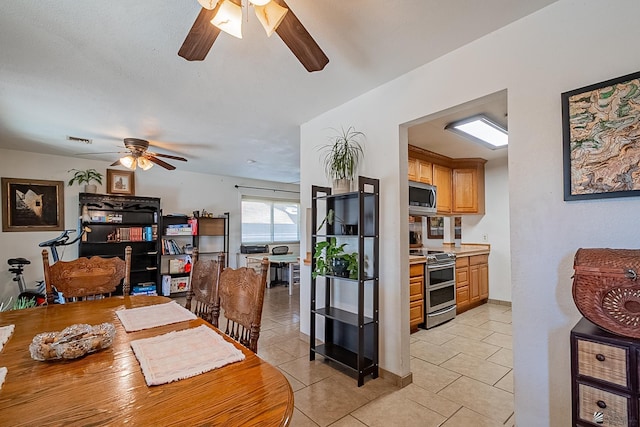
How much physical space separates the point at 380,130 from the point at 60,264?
2.64 m

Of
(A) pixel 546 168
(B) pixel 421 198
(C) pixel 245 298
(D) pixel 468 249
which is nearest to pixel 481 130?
(B) pixel 421 198

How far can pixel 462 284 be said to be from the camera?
426cm

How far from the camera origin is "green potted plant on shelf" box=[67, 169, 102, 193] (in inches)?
182

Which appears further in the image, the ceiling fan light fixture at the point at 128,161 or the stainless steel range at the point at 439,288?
the ceiling fan light fixture at the point at 128,161

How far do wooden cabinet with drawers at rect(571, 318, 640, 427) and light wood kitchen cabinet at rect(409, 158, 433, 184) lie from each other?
288cm

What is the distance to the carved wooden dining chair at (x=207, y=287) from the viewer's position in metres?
1.78

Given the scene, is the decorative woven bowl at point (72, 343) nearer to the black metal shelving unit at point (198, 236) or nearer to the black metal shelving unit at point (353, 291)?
the black metal shelving unit at point (353, 291)

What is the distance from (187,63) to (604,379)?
2.84 m

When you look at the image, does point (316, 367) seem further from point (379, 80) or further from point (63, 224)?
point (63, 224)

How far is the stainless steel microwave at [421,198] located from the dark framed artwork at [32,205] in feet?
17.5

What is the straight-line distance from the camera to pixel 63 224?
4660 mm

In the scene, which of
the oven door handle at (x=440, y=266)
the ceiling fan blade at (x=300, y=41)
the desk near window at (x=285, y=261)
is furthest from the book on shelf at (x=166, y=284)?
the ceiling fan blade at (x=300, y=41)

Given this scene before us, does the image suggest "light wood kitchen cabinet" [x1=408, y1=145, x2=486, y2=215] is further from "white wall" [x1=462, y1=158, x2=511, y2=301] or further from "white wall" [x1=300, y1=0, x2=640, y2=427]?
"white wall" [x1=300, y1=0, x2=640, y2=427]

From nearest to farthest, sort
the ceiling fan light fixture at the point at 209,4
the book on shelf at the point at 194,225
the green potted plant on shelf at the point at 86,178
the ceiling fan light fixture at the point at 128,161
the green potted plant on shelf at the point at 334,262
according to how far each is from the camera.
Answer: the ceiling fan light fixture at the point at 209,4 < the green potted plant on shelf at the point at 334,262 < the ceiling fan light fixture at the point at 128,161 < the green potted plant on shelf at the point at 86,178 < the book on shelf at the point at 194,225
